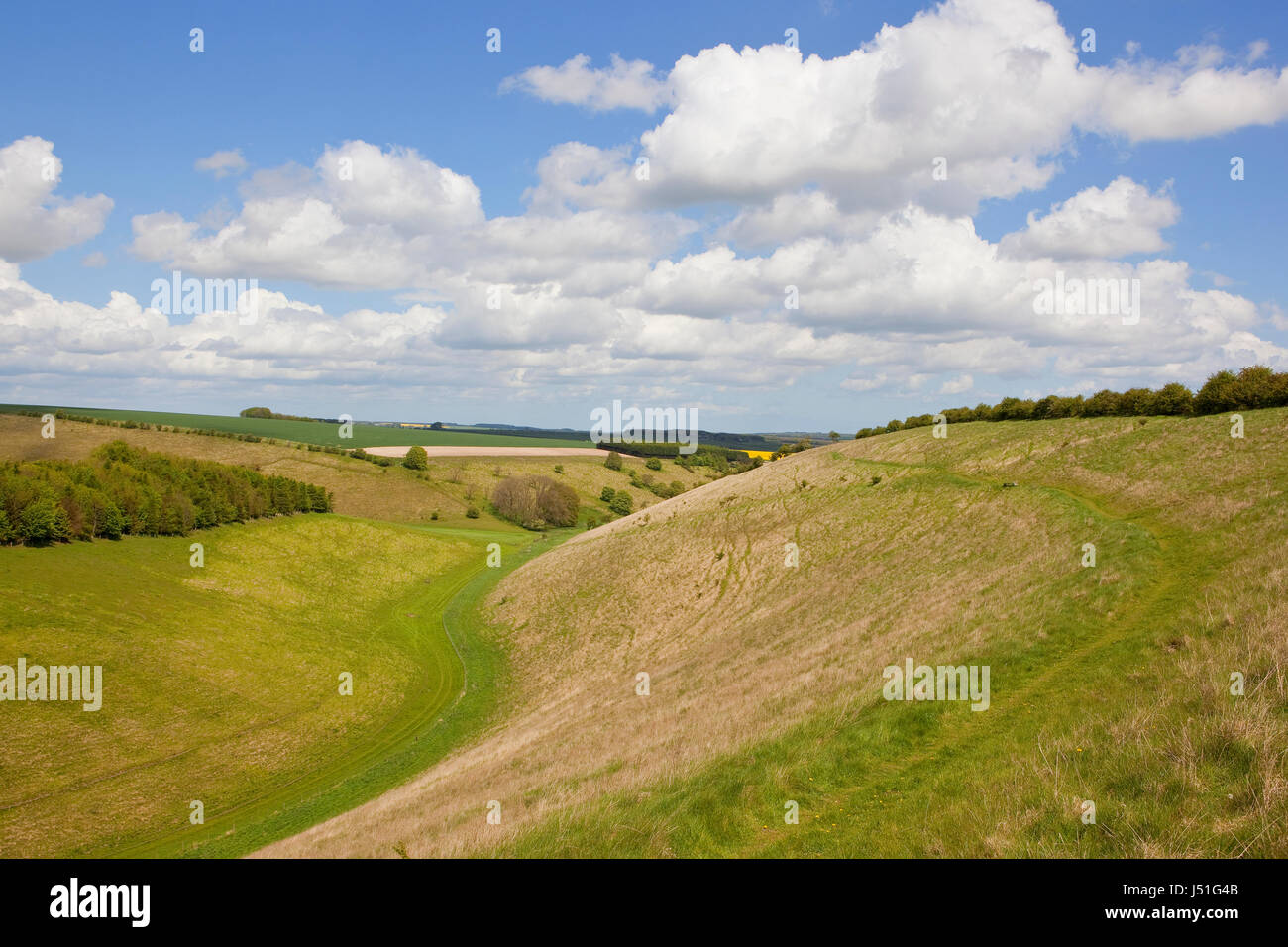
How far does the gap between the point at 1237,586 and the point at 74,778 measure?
48716 millimetres

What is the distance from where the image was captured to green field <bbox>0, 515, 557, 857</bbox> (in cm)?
3166

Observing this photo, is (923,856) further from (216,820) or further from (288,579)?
(288,579)

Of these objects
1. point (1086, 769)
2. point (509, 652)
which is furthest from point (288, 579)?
point (1086, 769)

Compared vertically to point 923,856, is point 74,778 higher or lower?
lower

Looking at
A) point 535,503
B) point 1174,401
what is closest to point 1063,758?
point 1174,401

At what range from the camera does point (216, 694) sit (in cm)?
4328

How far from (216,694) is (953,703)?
147 ft

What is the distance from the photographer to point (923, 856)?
35.0 feet

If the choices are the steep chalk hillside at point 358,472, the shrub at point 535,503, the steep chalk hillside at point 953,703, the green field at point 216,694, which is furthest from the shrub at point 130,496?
the shrub at point 535,503

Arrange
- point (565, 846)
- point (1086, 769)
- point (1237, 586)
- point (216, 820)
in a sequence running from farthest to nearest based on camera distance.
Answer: point (216, 820) → point (1237, 586) → point (565, 846) → point (1086, 769)

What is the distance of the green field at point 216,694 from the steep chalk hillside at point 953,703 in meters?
6.37

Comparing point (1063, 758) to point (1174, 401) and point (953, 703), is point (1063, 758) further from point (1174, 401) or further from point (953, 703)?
point (1174, 401)

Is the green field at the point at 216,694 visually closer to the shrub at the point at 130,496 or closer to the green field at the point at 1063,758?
the shrub at the point at 130,496
